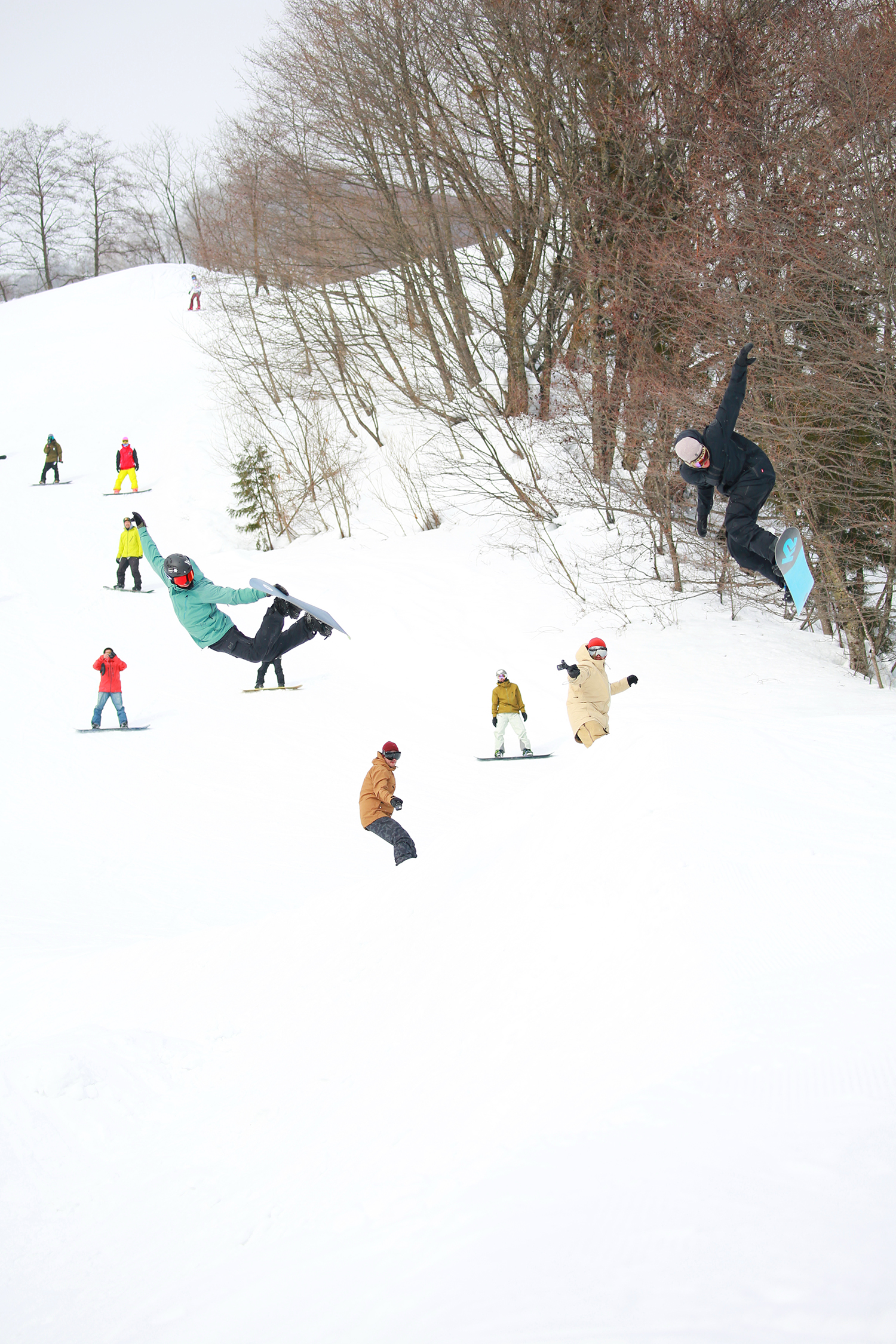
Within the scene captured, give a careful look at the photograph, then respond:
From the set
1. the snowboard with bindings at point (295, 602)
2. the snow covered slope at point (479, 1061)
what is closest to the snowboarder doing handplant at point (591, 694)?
the snow covered slope at point (479, 1061)

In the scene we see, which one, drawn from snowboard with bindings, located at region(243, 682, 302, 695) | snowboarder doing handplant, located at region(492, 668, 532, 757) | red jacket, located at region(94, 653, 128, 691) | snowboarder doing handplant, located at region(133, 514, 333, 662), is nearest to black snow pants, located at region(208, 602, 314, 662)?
snowboarder doing handplant, located at region(133, 514, 333, 662)

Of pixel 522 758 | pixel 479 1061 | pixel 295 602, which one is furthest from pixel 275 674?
pixel 479 1061

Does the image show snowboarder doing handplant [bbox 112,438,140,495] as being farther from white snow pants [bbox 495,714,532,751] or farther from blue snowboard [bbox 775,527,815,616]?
blue snowboard [bbox 775,527,815,616]

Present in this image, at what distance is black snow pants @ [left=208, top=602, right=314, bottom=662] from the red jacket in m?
6.82

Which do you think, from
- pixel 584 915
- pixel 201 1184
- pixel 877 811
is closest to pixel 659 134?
pixel 877 811

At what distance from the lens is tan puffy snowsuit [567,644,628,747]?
9.42 meters

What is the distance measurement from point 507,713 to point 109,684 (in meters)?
6.71

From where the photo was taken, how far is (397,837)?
820cm

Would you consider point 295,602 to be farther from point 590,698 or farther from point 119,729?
point 119,729

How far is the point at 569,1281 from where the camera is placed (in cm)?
277

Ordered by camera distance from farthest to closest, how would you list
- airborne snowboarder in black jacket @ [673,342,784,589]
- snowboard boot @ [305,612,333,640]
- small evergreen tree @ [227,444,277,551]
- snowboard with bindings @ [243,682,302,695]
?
small evergreen tree @ [227,444,277,551], snowboard with bindings @ [243,682,302,695], snowboard boot @ [305,612,333,640], airborne snowboarder in black jacket @ [673,342,784,589]

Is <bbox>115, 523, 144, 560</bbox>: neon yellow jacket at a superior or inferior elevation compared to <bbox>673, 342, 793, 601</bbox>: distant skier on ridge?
superior

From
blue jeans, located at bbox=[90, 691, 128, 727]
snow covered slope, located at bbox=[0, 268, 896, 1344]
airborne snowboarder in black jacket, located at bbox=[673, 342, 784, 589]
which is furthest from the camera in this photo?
blue jeans, located at bbox=[90, 691, 128, 727]

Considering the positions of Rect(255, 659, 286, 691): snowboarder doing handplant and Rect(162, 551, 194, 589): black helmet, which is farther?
Rect(255, 659, 286, 691): snowboarder doing handplant
